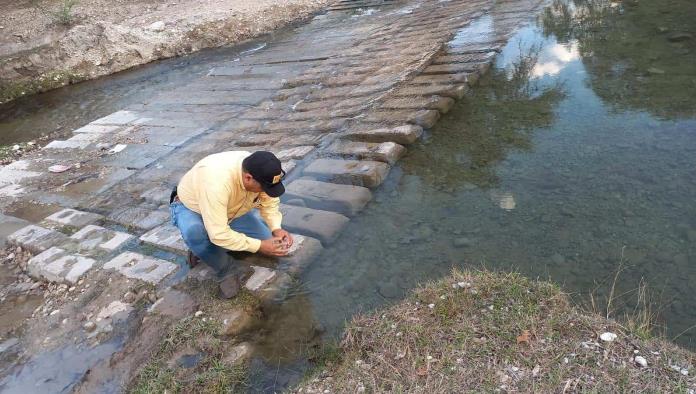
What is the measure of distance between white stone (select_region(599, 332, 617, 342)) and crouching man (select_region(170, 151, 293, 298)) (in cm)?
212

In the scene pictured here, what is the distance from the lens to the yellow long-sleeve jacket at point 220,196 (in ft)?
10.6

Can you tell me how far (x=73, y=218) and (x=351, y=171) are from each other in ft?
10.3

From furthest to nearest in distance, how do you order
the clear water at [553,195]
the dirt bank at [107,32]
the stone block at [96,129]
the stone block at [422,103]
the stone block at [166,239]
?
the dirt bank at [107,32], the stone block at [96,129], the stone block at [422,103], the stone block at [166,239], the clear water at [553,195]

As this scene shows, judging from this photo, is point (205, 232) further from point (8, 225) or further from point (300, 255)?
point (8, 225)

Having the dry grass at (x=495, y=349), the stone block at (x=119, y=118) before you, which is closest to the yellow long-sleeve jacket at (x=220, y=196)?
the dry grass at (x=495, y=349)

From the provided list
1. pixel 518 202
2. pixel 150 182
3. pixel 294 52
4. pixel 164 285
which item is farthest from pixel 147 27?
pixel 518 202

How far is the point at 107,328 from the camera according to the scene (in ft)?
11.9

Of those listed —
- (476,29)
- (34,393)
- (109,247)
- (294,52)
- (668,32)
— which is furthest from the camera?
(294,52)

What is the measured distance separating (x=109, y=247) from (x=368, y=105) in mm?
3756

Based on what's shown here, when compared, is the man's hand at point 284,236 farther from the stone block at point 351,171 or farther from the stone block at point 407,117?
the stone block at point 407,117

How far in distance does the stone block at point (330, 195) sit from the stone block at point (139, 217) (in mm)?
1357

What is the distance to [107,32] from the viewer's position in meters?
11.2

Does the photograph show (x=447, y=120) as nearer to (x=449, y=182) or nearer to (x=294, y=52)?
(x=449, y=182)

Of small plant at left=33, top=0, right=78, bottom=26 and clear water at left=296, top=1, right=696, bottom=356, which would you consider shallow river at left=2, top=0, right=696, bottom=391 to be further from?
small plant at left=33, top=0, right=78, bottom=26
